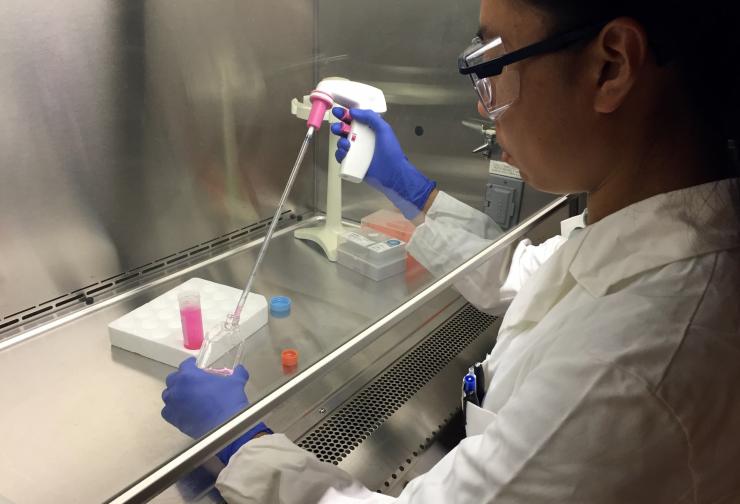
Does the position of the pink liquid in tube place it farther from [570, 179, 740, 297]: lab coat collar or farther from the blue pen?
[570, 179, 740, 297]: lab coat collar

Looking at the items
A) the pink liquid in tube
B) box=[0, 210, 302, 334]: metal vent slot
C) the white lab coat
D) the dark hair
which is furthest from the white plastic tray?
the dark hair

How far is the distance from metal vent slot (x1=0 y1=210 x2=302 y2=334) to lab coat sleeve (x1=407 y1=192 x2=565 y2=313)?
469 millimetres

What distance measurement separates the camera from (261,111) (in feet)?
5.23

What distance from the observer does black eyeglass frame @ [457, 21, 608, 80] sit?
634 mm

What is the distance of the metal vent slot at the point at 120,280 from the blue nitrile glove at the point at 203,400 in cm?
43

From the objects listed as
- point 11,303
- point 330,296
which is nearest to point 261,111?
point 330,296

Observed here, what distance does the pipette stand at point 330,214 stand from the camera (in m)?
1.53

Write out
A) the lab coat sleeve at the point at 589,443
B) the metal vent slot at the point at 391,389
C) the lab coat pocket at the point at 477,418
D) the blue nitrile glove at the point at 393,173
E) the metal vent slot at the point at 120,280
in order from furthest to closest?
the blue nitrile glove at the point at 393,173 → the metal vent slot at the point at 120,280 → the metal vent slot at the point at 391,389 → the lab coat pocket at the point at 477,418 → the lab coat sleeve at the point at 589,443

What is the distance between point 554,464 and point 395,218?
97 centimetres

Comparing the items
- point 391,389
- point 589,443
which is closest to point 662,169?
point 589,443

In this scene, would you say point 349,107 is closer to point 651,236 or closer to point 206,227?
point 206,227

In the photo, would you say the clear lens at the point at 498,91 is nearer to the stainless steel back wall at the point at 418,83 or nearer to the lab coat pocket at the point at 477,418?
the lab coat pocket at the point at 477,418

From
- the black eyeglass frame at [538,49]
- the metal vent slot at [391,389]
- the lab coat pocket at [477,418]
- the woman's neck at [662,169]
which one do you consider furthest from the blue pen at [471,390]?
the black eyeglass frame at [538,49]

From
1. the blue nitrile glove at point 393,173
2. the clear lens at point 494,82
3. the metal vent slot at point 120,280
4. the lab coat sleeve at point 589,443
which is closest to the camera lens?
the lab coat sleeve at point 589,443
